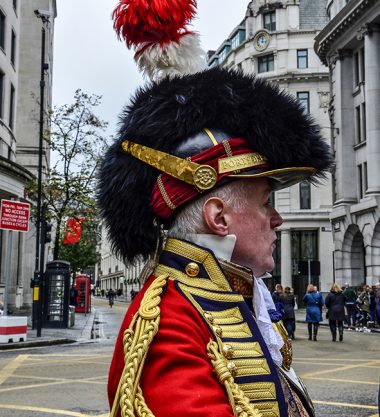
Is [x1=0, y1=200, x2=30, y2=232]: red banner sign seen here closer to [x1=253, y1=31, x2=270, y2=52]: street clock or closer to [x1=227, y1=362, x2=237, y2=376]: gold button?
[x1=227, y1=362, x2=237, y2=376]: gold button

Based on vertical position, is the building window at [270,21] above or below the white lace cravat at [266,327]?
above

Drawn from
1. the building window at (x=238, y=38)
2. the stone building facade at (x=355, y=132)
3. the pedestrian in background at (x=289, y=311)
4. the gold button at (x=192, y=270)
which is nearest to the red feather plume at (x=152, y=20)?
the gold button at (x=192, y=270)

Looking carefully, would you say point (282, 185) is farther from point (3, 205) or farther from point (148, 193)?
point (3, 205)

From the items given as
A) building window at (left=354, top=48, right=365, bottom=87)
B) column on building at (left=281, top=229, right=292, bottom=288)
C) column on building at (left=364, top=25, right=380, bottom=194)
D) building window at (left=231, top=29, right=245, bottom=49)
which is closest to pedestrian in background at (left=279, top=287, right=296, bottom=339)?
column on building at (left=364, top=25, right=380, bottom=194)

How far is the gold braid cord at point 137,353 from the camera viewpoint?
1605mm

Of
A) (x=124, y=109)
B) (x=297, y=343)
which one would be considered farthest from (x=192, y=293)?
(x=297, y=343)

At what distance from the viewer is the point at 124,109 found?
7.68 ft

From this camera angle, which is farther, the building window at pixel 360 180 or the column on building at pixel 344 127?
the column on building at pixel 344 127

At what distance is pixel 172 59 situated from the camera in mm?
2404

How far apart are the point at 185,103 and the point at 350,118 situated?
37007 millimetres

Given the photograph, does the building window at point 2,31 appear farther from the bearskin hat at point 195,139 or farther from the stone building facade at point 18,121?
the bearskin hat at point 195,139

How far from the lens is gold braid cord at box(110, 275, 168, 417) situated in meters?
1.61

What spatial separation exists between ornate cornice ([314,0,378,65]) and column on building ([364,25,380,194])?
4.02ft

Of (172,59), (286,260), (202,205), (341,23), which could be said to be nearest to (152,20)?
(172,59)
